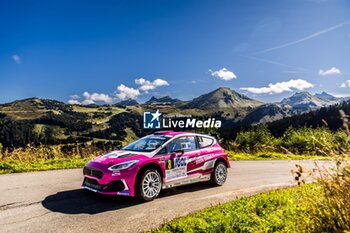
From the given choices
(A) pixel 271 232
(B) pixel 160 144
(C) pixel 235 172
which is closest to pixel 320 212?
(A) pixel 271 232

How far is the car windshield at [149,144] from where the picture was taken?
9.23 m

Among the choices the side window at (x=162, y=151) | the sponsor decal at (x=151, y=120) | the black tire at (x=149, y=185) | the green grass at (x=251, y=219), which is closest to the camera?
the green grass at (x=251, y=219)

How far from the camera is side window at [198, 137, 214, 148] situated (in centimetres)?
1052

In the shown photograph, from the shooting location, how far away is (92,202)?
26.5 ft

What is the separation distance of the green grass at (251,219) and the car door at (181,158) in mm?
2130

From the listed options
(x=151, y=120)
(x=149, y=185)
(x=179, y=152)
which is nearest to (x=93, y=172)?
(x=149, y=185)

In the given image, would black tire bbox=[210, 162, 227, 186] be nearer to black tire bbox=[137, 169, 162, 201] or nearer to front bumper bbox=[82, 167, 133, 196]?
black tire bbox=[137, 169, 162, 201]

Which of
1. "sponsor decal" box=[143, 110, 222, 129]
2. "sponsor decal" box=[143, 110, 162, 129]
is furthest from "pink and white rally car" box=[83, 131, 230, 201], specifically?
"sponsor decal" box=[143, 110, 162, 129]

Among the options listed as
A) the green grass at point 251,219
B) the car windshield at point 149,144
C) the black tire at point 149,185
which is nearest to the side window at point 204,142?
the car windshield at point 149,144

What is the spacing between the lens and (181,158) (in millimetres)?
9500

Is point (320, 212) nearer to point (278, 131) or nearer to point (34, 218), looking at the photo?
point (34, 218)

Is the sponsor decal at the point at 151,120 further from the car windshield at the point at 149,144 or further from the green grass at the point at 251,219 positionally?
the green grass at the point at 251,219

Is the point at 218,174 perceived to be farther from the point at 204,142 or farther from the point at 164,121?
the point at 164,121

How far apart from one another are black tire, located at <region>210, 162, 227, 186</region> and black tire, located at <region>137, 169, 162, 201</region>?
8.33 feet
